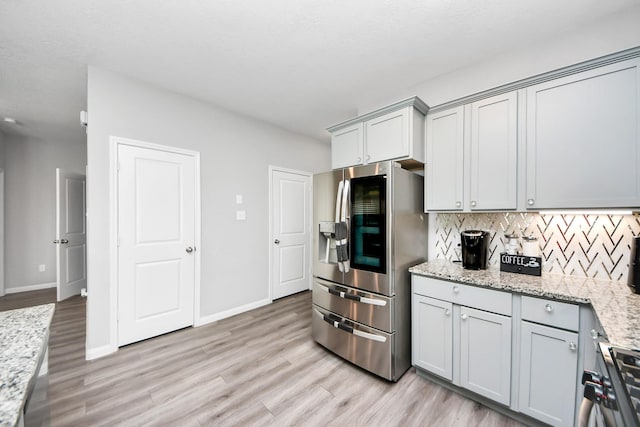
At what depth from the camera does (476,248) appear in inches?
79.6

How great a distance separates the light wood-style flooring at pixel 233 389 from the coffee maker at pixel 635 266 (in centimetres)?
111

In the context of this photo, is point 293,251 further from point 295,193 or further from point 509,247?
point 509,247

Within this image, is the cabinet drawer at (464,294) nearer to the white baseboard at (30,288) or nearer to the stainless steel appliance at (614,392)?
the stainless steel appliance at (614,392)

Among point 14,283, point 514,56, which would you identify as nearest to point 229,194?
point 514,56

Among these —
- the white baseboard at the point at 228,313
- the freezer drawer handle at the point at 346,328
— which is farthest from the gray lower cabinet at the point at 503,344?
the white baseboard at the point at 228,313

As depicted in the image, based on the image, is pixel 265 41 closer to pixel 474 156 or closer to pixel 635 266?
pixel 474 156

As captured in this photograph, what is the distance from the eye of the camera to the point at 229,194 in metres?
3.33

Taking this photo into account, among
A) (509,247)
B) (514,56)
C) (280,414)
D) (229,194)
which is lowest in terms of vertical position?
(280,414)


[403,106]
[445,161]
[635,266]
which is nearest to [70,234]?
[403,106]

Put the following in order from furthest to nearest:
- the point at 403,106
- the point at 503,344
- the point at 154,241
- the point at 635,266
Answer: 1. the point at 154,241
2. the point at 403,106
3. the point at 503,344
4. the point at 635,266

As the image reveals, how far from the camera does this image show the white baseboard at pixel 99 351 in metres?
2.30

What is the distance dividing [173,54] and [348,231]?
7.14 feet

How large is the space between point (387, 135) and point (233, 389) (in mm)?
2425

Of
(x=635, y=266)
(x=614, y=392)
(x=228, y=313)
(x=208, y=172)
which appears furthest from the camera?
(x=228, y=313)
